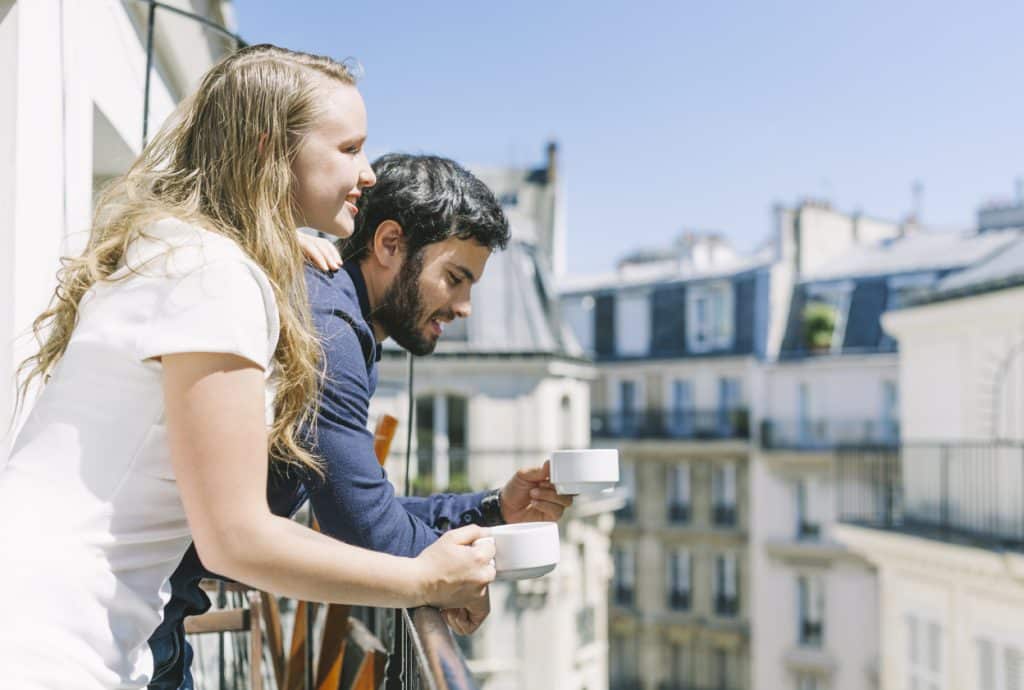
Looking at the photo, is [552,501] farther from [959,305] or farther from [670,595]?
[670,595]

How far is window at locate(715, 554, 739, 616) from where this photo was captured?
31750mm

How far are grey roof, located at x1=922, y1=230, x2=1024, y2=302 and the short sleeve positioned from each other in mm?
11930

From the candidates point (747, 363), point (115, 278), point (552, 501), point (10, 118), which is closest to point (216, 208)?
point (115, 278)

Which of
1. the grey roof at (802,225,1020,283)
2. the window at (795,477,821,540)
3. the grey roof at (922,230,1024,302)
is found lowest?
the window at (795,477,821,540)

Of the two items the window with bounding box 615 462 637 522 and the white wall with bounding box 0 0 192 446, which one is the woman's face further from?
the window with bounding box 615 462 637 522

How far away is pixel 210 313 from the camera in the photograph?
51.9 inches

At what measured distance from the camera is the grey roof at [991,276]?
12.2m

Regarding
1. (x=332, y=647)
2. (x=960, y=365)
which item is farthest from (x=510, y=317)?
(x=332, y=647)

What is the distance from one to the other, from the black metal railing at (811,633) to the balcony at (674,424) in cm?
545

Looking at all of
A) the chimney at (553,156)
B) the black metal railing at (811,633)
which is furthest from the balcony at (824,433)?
the chimney at (553,156)

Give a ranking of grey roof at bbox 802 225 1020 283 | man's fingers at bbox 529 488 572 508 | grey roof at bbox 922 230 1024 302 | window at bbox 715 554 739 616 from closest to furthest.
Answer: man's fingers at bbox 529 488 572 508
grey roof at bbox 922 230 1024 302
grey roof at bbox 802 225 1020 283
window at bbox 715 554 739 616

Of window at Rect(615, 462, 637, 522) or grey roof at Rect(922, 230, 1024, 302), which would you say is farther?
window at Rect(615, 462, 637, 522)

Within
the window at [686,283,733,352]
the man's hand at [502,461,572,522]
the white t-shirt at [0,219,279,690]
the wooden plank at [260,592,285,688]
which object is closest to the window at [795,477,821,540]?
the window at [686,283,733,352]

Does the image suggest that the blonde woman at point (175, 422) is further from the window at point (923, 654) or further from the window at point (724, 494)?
the window at point (724, 494)
